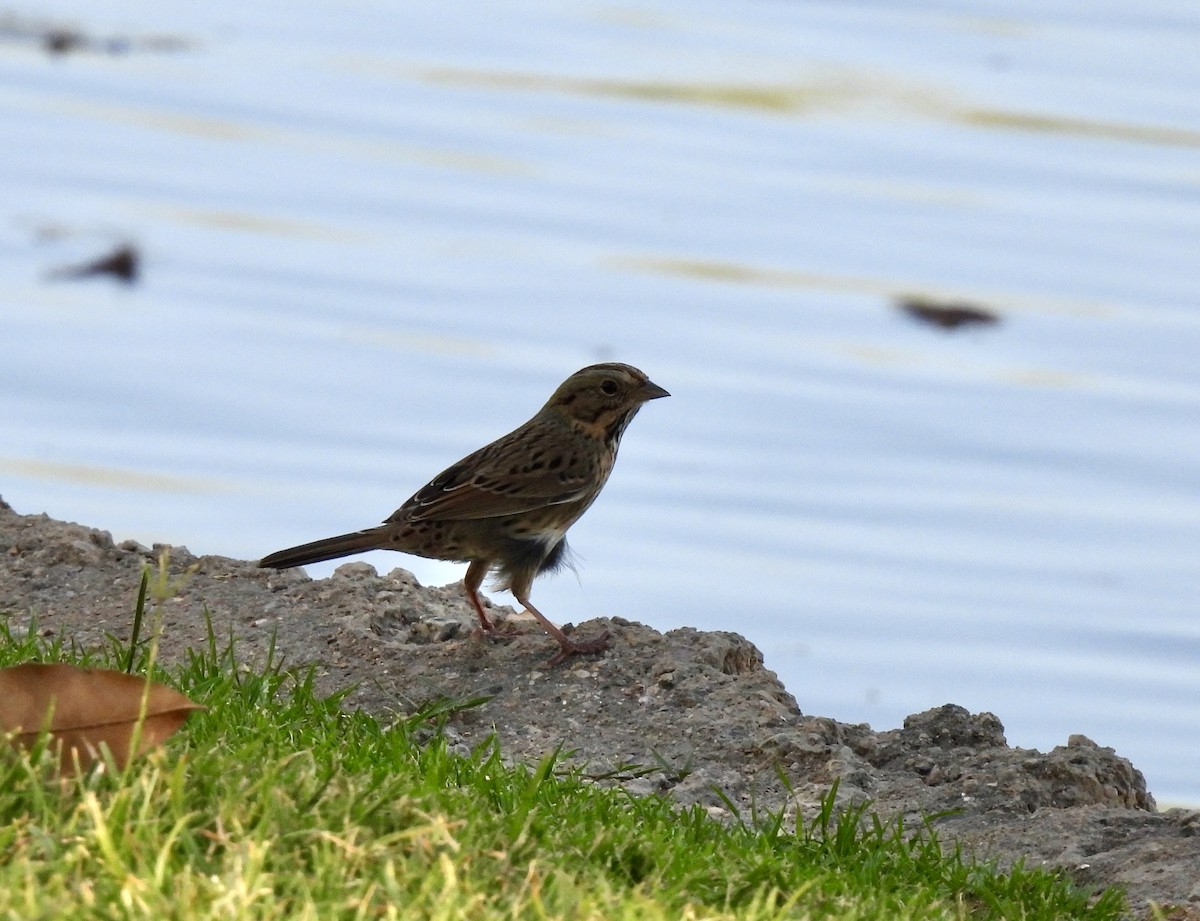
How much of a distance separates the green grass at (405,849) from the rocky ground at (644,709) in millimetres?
416

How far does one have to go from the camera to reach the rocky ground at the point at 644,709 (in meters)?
6.02

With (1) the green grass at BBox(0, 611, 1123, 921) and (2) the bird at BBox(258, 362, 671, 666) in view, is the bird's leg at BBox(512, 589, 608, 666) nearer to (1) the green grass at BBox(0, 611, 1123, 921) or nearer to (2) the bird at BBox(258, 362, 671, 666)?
(2) the bird at BBox(258, 362, 671, 666)

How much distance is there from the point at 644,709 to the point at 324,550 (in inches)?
54.1

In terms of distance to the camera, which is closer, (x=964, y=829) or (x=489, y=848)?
(x=489, y=848)

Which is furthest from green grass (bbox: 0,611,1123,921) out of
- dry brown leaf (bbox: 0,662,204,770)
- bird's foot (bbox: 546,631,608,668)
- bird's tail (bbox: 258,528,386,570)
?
bird's tail (bbox: 258,528,386,570)

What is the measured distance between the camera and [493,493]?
24.5ft

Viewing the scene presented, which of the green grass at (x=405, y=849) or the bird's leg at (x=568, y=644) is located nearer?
the green grass at (x=405, y=849)

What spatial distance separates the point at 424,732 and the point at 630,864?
1.85m

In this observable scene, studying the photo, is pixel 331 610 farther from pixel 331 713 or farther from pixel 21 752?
pixel 21 752

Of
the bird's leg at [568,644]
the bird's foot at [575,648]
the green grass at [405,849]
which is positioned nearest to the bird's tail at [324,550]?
the bird's leg at [568,644]

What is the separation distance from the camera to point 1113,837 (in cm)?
593

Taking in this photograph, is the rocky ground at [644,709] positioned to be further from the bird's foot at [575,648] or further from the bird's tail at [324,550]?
the bird's tail at [324,550]

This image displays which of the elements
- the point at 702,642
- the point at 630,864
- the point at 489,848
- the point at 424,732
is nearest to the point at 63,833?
the point at 489,848

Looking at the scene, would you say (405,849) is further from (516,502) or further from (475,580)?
(475,580)
